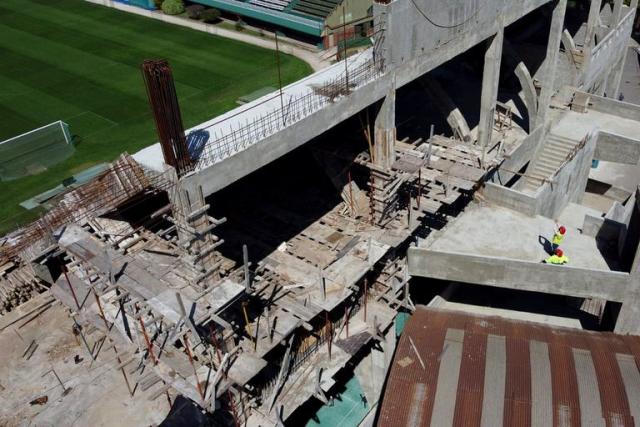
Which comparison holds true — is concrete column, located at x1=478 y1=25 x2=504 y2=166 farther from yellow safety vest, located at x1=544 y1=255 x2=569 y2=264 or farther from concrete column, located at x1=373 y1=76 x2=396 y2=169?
yellow safety vest, located at x1=544 y1=255 x2=569 y2=264

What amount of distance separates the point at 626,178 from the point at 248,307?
3620 cm

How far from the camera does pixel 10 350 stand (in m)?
26.1

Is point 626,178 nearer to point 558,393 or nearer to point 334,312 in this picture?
point 558,393

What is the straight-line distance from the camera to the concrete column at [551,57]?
136 ft

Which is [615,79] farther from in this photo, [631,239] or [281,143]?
[281,143]

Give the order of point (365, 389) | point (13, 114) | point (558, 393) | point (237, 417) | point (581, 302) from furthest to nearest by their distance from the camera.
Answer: point (13, 114) → point (581, 302) → point (365, 389) → point (558, 393) → point (237, 417)

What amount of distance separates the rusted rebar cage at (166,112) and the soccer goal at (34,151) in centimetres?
2843

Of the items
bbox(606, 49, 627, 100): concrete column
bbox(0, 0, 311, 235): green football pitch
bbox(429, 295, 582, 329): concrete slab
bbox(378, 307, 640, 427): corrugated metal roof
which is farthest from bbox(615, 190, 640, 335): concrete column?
bbox(0, 0, 311, 235): green football pitch

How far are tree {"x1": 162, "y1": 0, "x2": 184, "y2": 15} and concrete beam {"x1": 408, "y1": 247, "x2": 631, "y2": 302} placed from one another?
195ft

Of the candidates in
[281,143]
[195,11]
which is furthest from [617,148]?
[195,11]

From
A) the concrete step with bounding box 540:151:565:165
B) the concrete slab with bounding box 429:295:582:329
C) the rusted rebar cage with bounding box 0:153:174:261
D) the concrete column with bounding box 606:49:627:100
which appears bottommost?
the concrete slab with bounding box 429:295:582:329

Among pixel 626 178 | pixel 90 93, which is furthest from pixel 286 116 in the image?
pixel 90 93

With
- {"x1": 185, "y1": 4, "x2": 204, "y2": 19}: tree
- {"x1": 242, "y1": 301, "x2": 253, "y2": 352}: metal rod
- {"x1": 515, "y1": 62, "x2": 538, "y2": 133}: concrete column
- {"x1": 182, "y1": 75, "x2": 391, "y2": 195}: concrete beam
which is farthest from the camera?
{"x1": 185, "y1": 4, "x2": 204, "y2": 19}: tree

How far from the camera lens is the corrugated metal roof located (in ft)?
79.4
